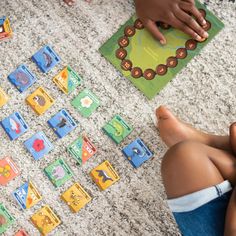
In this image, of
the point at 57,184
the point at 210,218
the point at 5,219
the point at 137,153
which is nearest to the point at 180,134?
the point at 137,153

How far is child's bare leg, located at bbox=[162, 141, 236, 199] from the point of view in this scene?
886 mm

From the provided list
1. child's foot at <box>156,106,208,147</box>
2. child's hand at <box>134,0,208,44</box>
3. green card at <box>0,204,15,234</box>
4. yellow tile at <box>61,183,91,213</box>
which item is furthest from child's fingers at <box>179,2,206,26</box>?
green card at <box>0,204,15,234</box>

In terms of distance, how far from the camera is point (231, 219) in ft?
2.73

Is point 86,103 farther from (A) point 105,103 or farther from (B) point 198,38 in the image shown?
(B) point 198,38

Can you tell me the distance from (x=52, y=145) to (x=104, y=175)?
0.15m

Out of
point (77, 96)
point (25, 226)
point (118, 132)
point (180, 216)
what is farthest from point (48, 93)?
point (180, 216)

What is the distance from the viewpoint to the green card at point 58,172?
1.06 metres

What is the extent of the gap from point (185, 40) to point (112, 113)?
261 millimetres

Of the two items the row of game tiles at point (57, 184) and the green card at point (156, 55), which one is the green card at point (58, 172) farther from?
the green card at point (156, 55)

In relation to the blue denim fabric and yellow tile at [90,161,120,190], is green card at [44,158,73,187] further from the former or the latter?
the blue denim fabric

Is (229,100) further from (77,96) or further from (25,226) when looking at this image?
→ (25,226)

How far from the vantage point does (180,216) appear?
35.7 inches

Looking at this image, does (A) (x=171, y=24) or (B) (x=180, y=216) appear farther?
(A) (x=171, y=24)

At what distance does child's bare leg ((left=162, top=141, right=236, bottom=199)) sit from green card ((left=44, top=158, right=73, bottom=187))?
0.26 meters
